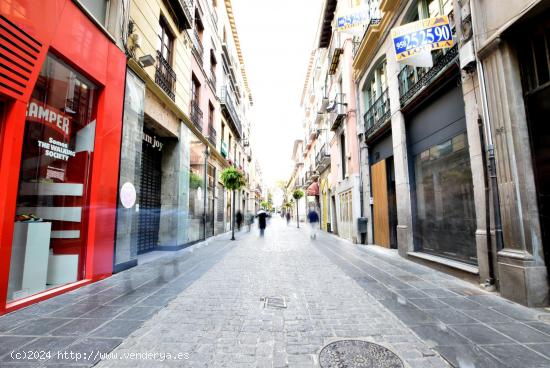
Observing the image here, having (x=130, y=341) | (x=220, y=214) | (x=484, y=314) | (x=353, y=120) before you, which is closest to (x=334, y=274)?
(x=484, y=314)

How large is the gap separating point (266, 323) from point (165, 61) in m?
9.70

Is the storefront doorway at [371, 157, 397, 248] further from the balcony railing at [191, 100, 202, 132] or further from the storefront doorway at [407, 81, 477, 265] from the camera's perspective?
the balcony railing at [191, 100, 202, 132]

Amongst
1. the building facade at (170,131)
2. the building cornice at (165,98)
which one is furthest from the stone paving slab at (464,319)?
the building cornice at (165,98)

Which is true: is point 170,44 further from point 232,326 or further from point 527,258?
point 527,258

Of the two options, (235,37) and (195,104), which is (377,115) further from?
(235,37)

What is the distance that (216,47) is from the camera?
1720 cm

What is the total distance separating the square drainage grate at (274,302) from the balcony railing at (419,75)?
6.63 m

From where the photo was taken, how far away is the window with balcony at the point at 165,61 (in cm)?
921

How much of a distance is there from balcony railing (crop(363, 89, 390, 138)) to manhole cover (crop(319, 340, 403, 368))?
9283 millimetres

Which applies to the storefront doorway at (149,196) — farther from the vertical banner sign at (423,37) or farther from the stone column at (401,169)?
the stone column at (401,169)

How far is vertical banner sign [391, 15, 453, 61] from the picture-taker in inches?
250

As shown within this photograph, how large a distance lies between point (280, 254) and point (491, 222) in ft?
20.6

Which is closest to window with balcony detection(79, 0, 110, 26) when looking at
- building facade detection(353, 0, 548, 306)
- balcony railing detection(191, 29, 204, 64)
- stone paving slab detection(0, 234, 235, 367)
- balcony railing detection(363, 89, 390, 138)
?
stone paving slab detection(0, 234, 235, 367)

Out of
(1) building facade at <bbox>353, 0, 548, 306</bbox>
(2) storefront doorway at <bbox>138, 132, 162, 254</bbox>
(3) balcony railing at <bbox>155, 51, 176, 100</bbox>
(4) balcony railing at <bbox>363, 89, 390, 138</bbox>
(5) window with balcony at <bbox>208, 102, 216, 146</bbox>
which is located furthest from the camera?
(5) window with balcony at <bbox>208, 102, 216, 146</bbox>
